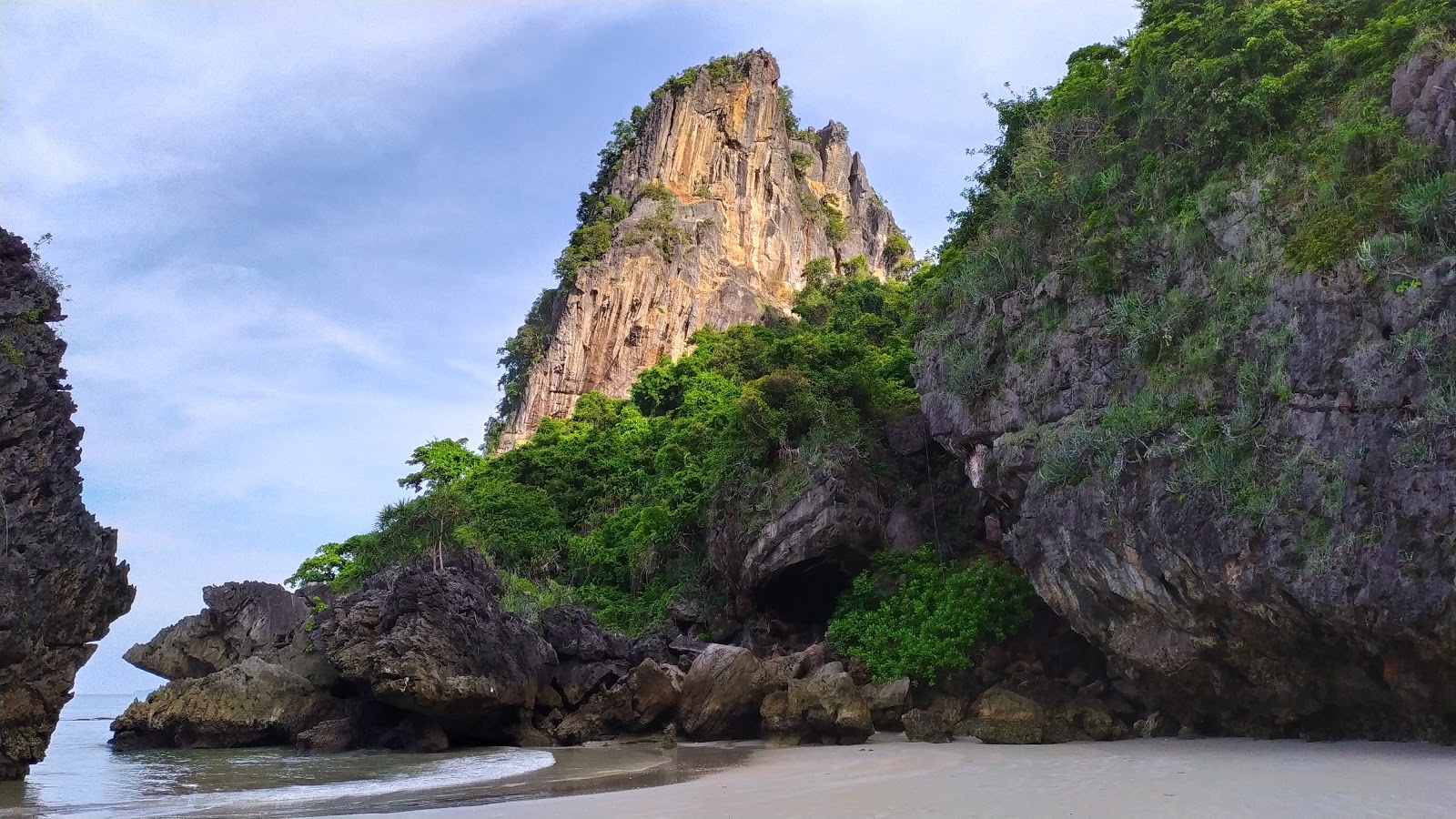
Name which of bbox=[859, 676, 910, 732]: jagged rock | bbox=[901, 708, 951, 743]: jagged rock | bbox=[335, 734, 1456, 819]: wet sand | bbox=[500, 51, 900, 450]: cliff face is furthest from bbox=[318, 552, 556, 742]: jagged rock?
bbox=[500, 51, 900, 450]: cliff face

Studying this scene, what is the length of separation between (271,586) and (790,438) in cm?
1782

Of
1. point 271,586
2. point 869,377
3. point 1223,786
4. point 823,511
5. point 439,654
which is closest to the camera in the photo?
point 1223,786

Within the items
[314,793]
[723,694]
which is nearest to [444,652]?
[723,694]

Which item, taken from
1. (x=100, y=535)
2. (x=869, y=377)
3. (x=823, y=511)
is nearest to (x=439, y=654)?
(x=100, y=535)

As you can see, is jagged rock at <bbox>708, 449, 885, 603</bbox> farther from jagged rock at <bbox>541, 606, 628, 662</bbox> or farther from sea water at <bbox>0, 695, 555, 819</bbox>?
sea water at <bbox>0, 695, 555, 819</bbox>

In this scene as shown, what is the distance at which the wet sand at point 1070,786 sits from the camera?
7.92 metres

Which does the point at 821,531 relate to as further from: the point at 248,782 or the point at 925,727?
the point at 248,782

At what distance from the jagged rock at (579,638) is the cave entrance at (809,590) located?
4.00 m

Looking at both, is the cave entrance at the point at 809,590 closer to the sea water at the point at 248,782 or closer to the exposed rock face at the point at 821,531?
the exposed rock face at the point at 821,531

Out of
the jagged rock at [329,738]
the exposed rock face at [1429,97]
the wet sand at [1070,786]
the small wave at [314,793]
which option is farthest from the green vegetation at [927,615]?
the jagged rock at [329,738]

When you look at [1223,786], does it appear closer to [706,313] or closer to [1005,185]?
[1005,185]

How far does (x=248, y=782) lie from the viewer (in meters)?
13.9

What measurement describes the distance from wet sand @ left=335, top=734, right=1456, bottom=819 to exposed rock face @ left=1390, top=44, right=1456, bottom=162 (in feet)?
25.5

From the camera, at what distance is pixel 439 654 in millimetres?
18516
